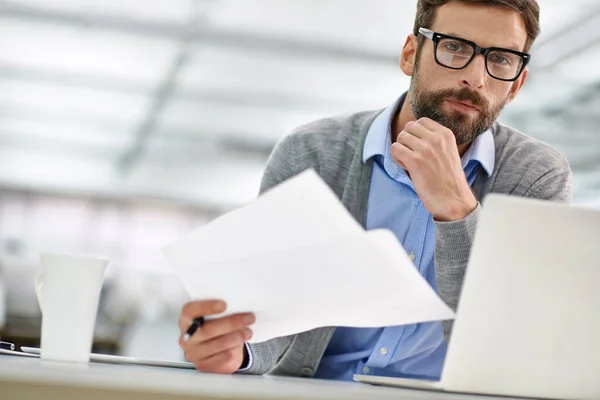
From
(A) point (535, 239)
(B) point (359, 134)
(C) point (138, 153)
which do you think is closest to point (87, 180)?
(C) point (138, 153)

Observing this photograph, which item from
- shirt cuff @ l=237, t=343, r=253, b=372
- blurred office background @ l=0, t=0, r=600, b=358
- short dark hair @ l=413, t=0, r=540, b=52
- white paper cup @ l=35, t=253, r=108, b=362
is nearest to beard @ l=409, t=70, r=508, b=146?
short dark hair @ l=413, t=0, r=540, b=52

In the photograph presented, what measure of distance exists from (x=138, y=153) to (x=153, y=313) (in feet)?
9.36

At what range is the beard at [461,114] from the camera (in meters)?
1.38

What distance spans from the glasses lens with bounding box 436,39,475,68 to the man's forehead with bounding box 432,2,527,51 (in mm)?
16

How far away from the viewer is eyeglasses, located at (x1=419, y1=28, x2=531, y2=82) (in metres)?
1.38

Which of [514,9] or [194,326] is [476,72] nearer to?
[514,9]

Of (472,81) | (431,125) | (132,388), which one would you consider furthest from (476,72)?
(132,388)

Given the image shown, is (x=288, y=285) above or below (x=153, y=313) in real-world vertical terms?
below

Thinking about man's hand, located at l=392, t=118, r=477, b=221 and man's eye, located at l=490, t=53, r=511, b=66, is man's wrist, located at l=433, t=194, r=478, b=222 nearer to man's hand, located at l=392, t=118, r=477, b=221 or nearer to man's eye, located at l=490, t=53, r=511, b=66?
man's hand, located at l=392, t=118, r=477, b=221

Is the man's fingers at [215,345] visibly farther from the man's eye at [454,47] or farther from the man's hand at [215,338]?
the man's eye at [454,47]

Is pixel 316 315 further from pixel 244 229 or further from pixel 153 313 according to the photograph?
pixel 153 313

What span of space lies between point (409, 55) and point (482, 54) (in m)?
0.29

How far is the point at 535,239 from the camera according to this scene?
80cm

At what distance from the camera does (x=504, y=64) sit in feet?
4.58
